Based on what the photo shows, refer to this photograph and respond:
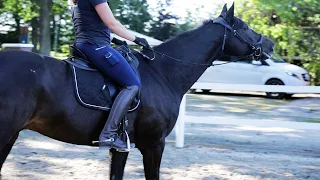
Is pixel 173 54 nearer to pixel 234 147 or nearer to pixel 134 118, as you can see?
pixel 134 118

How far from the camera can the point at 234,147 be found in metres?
8.90

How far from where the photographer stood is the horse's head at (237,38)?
5.39 m

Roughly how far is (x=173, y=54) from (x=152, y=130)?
988 mm

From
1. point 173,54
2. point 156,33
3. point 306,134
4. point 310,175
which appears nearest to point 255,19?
point 156,33

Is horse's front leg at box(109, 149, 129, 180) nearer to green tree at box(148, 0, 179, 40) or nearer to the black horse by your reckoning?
the black horse

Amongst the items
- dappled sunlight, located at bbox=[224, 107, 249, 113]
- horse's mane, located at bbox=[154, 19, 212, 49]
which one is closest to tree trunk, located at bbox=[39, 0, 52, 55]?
dappled sunlight, located at bbox=[224, 107, 249, 113]

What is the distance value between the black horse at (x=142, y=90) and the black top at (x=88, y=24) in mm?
386

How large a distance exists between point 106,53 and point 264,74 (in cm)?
1582

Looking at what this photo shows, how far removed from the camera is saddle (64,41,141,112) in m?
4.37

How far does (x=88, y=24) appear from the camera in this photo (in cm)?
451

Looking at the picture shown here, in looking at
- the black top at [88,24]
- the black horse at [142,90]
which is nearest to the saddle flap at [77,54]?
the black top at [88,24]

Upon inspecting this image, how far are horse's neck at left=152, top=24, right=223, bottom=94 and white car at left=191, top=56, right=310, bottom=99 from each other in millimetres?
13515

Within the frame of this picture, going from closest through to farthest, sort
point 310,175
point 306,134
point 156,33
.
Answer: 1. point 310,175
2. point 306,134
3. point 156,33

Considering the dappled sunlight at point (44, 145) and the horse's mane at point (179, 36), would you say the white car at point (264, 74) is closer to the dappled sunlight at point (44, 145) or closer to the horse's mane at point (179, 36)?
the dappled sunlight at point (44, 145)
